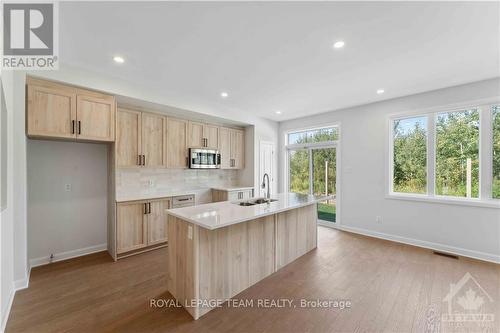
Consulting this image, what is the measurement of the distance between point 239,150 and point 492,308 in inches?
189

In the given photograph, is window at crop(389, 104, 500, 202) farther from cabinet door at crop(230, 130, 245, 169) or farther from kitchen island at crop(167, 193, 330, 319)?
cabinet door at crop(230, 130, 245, 169)

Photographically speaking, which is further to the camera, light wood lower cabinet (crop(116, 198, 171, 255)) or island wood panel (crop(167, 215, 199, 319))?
light wood lower cabinet (crop(116, 198, 171, 255))

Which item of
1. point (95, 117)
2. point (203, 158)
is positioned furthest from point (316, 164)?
point (95, 117)

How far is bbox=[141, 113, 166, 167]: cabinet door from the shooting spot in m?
3.80

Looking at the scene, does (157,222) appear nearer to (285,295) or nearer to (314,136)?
(285,295)

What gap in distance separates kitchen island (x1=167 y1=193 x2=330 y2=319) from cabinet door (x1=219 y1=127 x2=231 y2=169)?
229cm

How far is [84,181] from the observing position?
11.6 feet

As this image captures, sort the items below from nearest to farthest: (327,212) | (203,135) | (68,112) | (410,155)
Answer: (68,112) < (410,155) < (203,135) < (327,212)

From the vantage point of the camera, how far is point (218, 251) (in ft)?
7.33

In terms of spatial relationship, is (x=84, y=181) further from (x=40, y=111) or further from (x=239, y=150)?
(x=239, y=150)

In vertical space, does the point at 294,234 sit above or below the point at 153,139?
below

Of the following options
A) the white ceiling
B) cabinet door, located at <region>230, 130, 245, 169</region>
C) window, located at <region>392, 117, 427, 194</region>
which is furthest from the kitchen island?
window, located at <region>392, 117, 427, 194</region>

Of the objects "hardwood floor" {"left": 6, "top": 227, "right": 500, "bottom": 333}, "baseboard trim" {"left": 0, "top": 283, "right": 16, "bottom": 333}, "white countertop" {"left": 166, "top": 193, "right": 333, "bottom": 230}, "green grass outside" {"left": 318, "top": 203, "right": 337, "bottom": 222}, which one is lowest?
"hardwood floor" {"left": 6, "top": 227, "right": 500, "bottom": 333}

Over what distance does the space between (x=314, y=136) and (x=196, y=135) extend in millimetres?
3044
